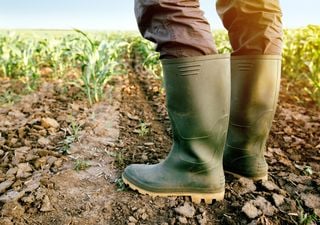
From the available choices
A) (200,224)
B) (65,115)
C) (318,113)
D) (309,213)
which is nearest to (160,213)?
(200,224)

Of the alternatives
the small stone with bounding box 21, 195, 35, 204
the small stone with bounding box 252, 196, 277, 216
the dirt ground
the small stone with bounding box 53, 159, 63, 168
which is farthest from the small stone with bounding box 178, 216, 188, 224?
the small stone with bounding box 53, 159, 63, 168

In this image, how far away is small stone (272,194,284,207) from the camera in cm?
132

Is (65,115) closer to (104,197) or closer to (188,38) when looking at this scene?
(104,197)

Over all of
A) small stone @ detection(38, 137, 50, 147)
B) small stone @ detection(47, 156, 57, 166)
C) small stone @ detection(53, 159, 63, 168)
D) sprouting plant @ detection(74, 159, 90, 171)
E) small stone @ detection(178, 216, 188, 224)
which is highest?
small stone @ detection(178, 216, 188, 224)

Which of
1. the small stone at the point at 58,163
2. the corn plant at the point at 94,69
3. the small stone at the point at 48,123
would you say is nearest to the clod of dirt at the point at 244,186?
the small stone at the point at 58,163

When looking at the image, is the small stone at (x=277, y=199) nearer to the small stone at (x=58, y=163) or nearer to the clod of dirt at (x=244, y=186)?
the clod of dirt at (x=244, y=186)

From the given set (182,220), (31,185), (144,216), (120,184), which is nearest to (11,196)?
(31,185)

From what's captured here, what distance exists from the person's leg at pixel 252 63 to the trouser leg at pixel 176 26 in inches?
8.7

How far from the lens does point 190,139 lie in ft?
4.06

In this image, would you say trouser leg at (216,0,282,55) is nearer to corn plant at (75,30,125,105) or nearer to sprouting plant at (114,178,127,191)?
sprouting plant at (114,178,127,191)

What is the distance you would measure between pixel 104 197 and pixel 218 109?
0.48 metres

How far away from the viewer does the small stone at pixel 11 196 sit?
129 centimetres

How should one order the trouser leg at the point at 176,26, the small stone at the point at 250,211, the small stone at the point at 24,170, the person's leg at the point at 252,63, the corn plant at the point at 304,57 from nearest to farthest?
the trouser leg at the point at 176,26 → the small stone at the point at 250,211 → the person's leg at the point at 252,63 → the small stone at the point at 24,170 → the corn plant at the point at 304,57

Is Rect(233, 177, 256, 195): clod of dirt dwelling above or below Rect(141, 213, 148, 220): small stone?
below
